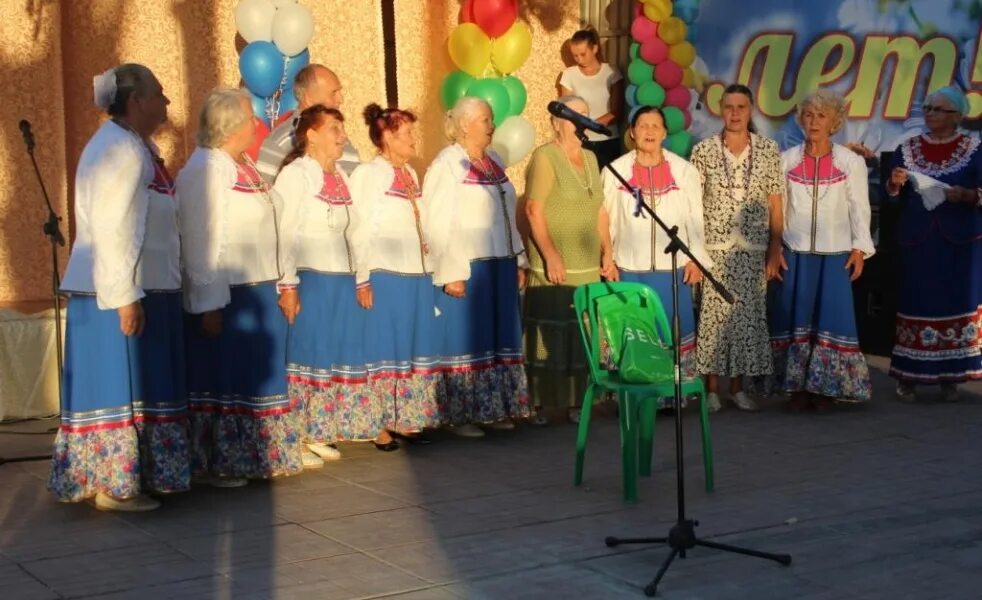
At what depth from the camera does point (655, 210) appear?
827 centimetres

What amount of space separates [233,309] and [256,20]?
320cm

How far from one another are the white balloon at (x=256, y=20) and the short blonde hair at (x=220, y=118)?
9.30ft

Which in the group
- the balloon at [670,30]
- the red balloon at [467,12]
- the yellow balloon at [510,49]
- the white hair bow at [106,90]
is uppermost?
the red balloon at [467,12]

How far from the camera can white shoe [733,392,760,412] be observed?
343 inches

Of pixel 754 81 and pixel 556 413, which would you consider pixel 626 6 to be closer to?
pixel 754 81

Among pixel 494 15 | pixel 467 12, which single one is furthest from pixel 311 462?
pixel 467 12

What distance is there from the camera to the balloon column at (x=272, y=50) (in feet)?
29.6

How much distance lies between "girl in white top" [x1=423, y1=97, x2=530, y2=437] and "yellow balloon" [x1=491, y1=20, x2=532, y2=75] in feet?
7.30

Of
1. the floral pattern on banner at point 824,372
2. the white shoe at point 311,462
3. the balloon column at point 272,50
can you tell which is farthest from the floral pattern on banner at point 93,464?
the floral pattern on banner at point 824,372

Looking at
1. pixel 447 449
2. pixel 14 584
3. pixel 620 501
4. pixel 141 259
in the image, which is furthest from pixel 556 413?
pixel 14 584

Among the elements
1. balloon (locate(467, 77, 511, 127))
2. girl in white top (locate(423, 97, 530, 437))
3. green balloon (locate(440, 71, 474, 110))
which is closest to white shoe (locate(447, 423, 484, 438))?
girl in white top (locate(423, 97, 530, 437))

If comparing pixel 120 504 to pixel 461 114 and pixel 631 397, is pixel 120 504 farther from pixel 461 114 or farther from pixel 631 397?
pixel 461 114

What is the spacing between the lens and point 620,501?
637 centimetres

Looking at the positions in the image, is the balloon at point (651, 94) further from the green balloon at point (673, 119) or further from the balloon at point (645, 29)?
the balloon at point (645, 29)
